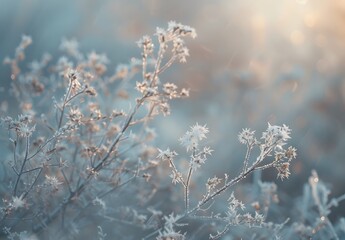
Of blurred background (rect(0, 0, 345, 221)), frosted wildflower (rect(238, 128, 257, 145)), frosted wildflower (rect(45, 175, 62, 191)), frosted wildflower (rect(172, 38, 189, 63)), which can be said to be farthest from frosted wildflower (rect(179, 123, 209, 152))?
blurred background (rect(0, 0, 345, 221))

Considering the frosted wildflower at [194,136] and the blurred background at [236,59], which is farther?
the blurred background at [236,59]

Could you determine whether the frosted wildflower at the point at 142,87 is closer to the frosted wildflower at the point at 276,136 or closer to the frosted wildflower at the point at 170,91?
the frosted wildflower at the point at 170,91

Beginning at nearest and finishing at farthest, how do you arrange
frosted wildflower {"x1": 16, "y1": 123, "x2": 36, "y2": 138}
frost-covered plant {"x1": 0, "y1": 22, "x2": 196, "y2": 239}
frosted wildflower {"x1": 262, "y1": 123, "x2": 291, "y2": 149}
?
frosted wildflower {"x1": 262, "y1": 123, "x2": 291, "y2": 149}
frosted wildflower {"x1": 16, "y1": 123, "x2": 36, "y2": 138}
frost-covered plant {"x1": 0, "y1": 22, "x2": 196, "y2": 239}

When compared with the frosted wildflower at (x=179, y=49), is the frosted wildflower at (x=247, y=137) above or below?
below

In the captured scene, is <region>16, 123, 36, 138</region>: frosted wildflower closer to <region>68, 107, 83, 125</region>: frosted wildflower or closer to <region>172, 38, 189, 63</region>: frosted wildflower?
<region>68, 107, 83, 125</region>: frosted wildflower

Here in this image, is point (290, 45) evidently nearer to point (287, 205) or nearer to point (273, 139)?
point (287, 205)

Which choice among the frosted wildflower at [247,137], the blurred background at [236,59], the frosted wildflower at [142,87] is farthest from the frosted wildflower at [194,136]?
the blurred background at [236,59]

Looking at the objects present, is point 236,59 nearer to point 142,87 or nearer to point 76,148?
point 76,148

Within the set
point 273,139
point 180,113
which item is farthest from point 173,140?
point 273,139

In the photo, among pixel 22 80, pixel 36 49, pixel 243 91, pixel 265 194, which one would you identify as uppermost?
pixel 36 49
